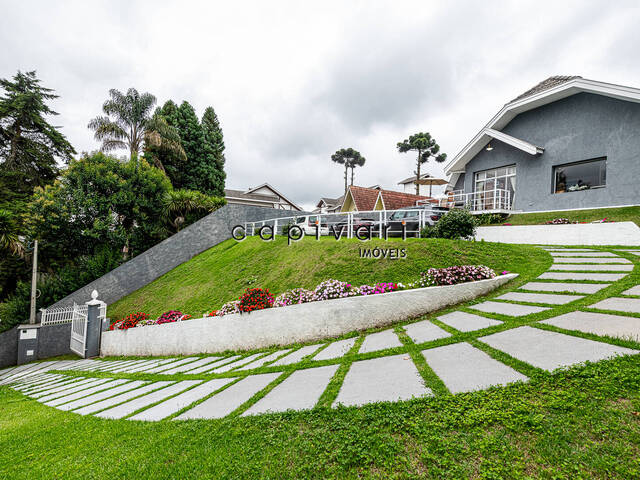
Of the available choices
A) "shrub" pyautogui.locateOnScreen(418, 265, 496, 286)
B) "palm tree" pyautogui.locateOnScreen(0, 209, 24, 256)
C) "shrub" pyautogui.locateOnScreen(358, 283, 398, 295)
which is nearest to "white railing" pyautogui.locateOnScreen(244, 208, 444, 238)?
"shrub" pyautogui.locateOnScreen(418, 265, 496, 286)

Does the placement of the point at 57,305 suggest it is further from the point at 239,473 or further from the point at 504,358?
A: the point at 504,358

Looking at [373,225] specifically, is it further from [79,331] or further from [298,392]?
[79,331]

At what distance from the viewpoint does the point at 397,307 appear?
550 centimetres

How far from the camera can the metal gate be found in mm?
9937

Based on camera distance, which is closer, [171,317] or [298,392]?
[298,392]

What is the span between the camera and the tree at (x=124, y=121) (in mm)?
17578

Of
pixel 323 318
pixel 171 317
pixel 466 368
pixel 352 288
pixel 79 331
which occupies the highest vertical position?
pixel 352 288

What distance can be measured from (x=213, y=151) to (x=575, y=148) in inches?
1093

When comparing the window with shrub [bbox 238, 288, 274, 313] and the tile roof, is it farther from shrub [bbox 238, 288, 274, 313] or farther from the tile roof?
shrub [bbox 238, 288, 274, 313]

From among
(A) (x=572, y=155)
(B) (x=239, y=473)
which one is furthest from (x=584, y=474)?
(A) (x=572, y=155)

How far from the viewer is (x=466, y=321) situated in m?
4.62

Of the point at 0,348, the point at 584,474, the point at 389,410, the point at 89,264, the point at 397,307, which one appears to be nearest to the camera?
the point at 584,474

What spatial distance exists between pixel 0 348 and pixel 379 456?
16632 millimetres

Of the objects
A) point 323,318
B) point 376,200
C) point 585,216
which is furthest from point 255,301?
point 376,200
